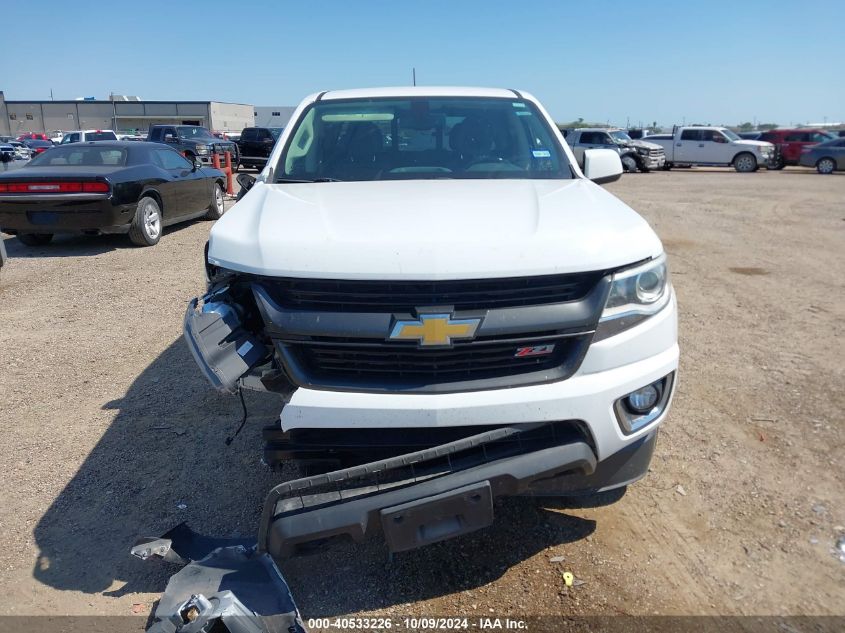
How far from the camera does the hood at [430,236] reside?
2.38 meters

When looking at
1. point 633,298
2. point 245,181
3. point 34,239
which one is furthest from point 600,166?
point 34,239

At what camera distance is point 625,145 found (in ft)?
89.4

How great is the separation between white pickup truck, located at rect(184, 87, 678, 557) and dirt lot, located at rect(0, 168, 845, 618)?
47 centimetres

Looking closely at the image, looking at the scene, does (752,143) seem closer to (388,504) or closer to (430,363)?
(430,363)

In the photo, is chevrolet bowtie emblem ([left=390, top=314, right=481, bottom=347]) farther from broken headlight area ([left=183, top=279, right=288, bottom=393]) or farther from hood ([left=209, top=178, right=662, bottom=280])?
broken headlight area ([left=183, top=279, right=288, bottom=393])

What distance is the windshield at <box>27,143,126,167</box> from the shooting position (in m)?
9.66

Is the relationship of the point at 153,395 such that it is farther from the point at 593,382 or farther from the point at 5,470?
the point at 593,382

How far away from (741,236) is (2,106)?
3075 inches

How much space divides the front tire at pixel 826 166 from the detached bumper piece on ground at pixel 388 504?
29847 millimetres

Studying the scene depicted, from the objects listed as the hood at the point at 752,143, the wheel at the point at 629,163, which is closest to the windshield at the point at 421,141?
the wheel at the point at 629,163

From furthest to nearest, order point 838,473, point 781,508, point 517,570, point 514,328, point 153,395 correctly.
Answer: point 153,395 < point 838,473 < point 781,508 < point 517,570 < point 514,328

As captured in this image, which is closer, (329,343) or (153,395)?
(329,343)

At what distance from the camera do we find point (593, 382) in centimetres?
245

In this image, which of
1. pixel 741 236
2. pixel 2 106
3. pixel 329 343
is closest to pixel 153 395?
pixel 329 343
